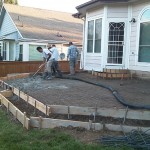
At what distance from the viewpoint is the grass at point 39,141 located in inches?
198

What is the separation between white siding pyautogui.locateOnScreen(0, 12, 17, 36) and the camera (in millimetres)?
25019

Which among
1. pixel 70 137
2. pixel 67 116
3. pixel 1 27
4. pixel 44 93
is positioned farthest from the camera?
pixel 1 27

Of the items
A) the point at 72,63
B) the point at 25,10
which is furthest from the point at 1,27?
the point at 72,63

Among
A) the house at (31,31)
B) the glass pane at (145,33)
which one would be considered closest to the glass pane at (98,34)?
the glass pane at (145,33)

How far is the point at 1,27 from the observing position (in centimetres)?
2883

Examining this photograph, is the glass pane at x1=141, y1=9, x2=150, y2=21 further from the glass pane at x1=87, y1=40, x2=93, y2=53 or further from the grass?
the grass

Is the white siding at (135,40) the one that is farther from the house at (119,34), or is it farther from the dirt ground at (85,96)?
the dirt ground at (85,96)

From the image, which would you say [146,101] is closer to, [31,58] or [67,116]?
[67,116]

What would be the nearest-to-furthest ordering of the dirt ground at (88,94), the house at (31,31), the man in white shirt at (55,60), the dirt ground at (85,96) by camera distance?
the dirt ground at (85,96), the dirt ground at (88,94), the man in white shirt at (55,60), the house at (31,31)

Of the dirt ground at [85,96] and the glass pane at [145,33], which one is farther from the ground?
the glass pane at [145,33]

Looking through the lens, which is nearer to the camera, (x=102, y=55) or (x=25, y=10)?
(x=102, y=55)

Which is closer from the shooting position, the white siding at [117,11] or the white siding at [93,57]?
the white siding at [117,11]

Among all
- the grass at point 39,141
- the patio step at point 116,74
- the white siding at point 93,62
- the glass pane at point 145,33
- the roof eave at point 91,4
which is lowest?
the grass at point 39,141

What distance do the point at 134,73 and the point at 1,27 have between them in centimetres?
2002
